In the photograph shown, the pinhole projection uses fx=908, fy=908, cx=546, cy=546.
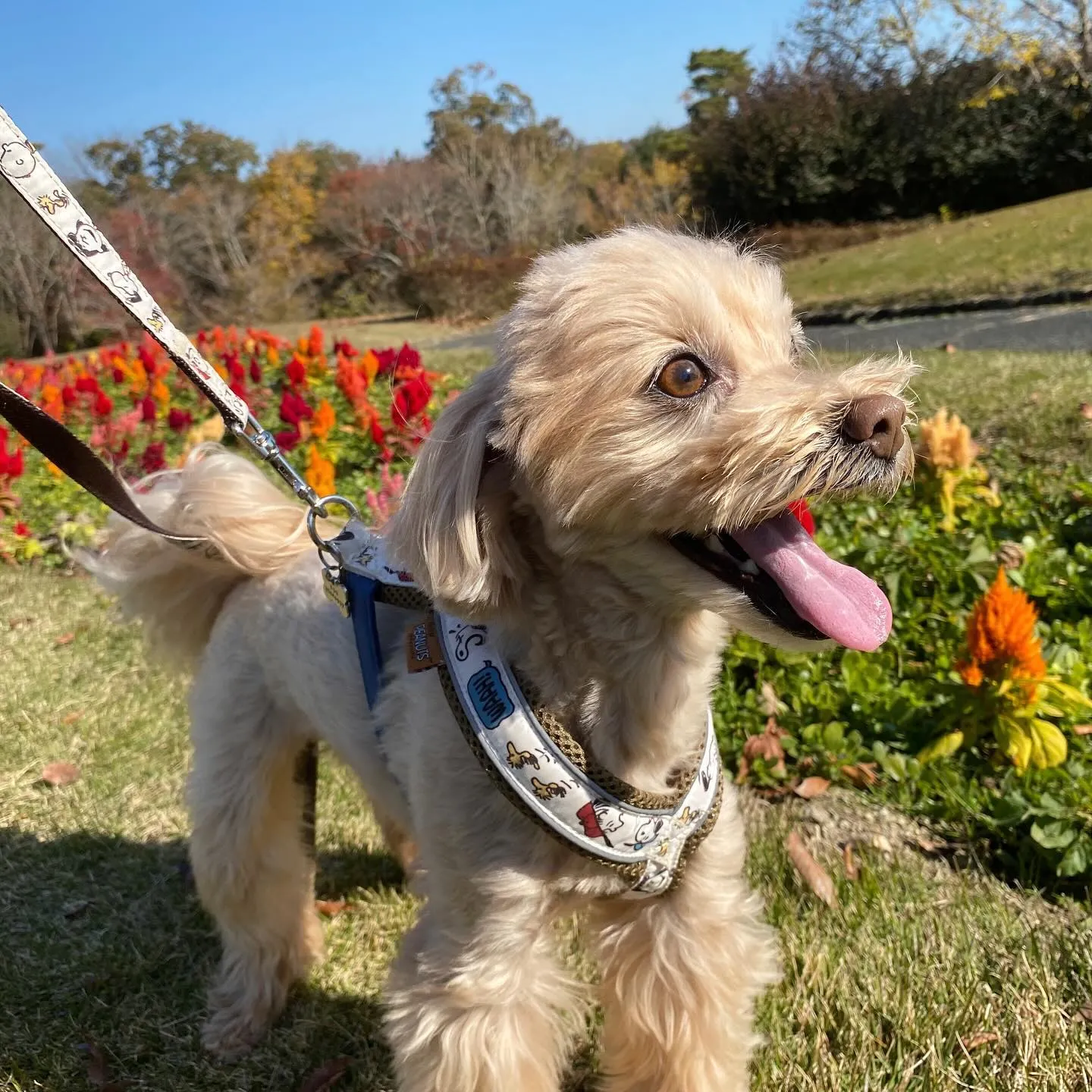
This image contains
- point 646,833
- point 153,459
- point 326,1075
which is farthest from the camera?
point 153,459

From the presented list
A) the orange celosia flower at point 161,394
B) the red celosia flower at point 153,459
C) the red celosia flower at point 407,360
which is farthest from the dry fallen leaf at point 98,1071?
the orange celosia flower at point 161,394

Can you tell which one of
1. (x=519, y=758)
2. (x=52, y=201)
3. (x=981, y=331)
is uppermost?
(x=52, y=201)

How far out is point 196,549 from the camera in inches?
104

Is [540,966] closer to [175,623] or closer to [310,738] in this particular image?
[310,738]

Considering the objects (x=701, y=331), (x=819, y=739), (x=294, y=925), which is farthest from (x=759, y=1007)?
(x=701, y=331)

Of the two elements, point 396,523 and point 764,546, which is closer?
point 764,546

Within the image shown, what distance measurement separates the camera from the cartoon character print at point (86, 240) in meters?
2.07

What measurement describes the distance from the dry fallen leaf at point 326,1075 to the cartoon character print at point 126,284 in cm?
206

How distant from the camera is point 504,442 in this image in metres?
1.71

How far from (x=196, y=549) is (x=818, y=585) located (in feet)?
5.93

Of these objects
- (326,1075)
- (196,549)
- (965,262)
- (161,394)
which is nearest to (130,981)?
(326,1075)

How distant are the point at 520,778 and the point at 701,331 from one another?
0.92 m

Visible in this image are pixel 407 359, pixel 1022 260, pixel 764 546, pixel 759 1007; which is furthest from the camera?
pixel 1022 260

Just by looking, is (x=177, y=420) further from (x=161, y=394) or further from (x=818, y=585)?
(x=818, y=585)
